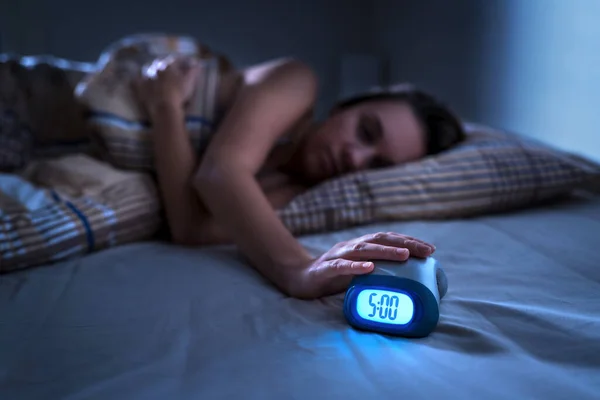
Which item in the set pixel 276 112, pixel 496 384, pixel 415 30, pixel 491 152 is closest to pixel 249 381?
pixel 496 384

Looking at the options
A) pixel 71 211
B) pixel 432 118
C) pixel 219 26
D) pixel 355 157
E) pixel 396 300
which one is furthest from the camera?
pixel 219 26

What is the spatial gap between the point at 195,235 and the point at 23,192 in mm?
320

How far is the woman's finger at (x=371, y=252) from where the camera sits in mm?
599

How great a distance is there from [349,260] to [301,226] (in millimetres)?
368

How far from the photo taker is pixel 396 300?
57cm

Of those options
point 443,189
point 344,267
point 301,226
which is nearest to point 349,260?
point 344,267

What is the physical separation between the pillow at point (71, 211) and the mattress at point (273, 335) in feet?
0.12

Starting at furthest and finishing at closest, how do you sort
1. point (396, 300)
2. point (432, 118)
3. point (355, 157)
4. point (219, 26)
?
point (219, 26)
point (432, 118)
point (355, 157)
point (396, 300)

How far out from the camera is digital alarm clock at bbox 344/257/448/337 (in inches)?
22.1

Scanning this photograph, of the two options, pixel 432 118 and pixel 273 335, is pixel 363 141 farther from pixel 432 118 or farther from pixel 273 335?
pixel 273 335

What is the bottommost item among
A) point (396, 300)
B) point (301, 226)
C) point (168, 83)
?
point (301, 226)

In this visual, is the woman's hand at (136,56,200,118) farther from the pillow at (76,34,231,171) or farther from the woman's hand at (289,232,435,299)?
the woman's hand at (289,232,435,299)

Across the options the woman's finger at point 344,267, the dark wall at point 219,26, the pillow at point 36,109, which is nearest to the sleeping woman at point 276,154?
the woman's finger at point 344,267

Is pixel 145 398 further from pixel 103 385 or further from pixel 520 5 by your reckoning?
pixel 520 5
